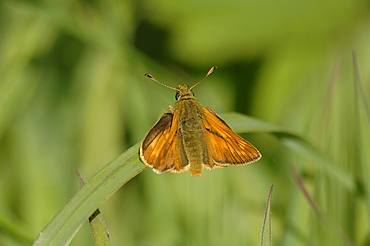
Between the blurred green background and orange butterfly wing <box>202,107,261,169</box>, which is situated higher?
the blurred green background

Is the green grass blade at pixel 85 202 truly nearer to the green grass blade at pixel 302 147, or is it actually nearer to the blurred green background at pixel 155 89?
the green grass blade at pixel 302 147

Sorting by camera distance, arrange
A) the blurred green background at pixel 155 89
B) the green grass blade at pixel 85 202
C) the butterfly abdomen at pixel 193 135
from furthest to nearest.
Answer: the blurred green background at pixel 155 89
the butterfly abdomen at pixel 193 135
the green grass blade at pixel 85 202

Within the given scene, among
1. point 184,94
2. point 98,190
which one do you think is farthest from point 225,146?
point 98,190

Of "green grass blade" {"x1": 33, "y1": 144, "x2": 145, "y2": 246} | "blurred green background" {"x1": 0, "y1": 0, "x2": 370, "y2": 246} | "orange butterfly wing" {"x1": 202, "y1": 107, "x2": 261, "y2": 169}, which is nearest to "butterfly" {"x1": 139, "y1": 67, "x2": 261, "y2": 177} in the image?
"orange butterfly wing" {"x1": 202, "y1": 107, "x2": 261, "y2": 169}

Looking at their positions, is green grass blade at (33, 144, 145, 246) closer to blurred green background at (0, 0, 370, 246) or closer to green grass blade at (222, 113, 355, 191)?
green grass blade at (222, 113, 355, 191)

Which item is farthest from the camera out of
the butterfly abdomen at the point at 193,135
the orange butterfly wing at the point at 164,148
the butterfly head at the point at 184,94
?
the butterfly head at the point at 184,94

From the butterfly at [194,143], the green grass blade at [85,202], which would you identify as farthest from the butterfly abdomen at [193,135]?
the green grass blade at [85,202]

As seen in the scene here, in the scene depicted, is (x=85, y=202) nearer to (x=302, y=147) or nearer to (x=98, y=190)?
(x=98, y=190)

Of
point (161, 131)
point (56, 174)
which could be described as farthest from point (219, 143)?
point (56, 174)
